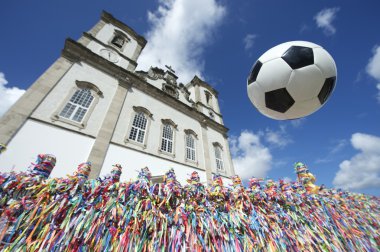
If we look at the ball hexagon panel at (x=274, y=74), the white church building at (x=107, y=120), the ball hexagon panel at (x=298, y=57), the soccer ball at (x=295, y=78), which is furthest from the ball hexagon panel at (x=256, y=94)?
the white church building at (x=107, y=120)

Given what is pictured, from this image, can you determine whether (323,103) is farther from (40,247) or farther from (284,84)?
(40,247)

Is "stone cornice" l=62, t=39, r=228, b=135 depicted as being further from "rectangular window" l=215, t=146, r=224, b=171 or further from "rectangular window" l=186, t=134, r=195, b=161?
"rectangular window" l=215, t=146, r=224, b=171

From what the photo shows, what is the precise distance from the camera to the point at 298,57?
3.13 metres

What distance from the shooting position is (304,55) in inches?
123

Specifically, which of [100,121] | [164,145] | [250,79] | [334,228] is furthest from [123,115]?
[334,228]

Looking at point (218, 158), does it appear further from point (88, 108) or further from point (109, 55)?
point (109, 55)

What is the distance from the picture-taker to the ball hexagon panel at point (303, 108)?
324 centimetres

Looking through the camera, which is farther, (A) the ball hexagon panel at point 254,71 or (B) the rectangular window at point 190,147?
(B) the rectangular window at point 190,147

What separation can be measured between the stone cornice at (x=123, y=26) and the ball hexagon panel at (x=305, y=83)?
1533 centimetres

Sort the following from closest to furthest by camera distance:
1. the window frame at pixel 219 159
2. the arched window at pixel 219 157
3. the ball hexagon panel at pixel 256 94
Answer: the ball hexagon panel at pixel 256 94, the window frame at pixel 219 159, the arched window at pixel 219 157

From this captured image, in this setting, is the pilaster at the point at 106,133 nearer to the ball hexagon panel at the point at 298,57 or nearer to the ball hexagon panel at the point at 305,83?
the ball hexagon panel at the point at 305,83

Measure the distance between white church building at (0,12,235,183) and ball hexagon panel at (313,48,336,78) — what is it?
8317mm

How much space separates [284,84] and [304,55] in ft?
2.38

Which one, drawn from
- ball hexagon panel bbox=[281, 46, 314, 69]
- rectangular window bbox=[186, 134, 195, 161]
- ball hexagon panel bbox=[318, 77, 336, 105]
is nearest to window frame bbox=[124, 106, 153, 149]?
rectangular window bbox=[186, 134, 195, 161]
